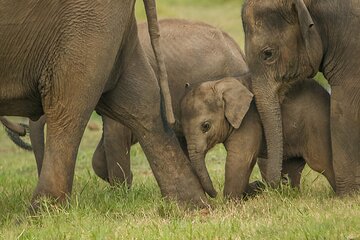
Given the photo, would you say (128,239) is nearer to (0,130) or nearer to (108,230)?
(108,230)

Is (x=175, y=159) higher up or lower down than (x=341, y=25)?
lower down

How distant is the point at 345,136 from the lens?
27.1ft

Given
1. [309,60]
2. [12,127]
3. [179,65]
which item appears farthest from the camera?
[12,127]

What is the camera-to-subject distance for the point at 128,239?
6.54 metres

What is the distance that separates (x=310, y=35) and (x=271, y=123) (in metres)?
0.76

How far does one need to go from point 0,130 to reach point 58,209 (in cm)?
871

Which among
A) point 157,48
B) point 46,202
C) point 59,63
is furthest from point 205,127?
point 46,202

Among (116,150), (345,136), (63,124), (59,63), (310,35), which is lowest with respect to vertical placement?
(116,150)

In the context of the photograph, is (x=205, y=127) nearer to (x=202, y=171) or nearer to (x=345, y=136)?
(x=202, y=171)

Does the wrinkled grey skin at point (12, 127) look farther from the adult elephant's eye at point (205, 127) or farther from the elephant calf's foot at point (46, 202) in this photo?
the elephant calf's foot at point (46, 202)

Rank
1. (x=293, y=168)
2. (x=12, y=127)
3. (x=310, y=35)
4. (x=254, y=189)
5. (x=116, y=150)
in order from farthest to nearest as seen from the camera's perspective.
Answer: (x=12, y=127) → (x=116, y=150) → (x=293, y=168) → (x=254, y=189) → (x=310, y=35)

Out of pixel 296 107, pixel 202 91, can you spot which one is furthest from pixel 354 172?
→ pixel 202 91

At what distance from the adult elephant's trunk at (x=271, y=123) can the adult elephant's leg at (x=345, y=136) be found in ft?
1.38

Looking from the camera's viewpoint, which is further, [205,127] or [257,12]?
[205,127]
